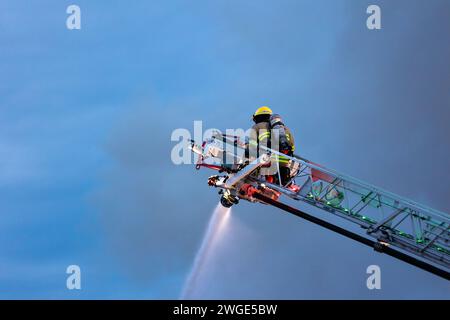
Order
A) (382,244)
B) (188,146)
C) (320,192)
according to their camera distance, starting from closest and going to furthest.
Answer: (382,244)
(320,192)
(188,146)

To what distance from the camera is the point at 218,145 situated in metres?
24.6

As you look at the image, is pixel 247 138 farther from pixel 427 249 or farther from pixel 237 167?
pixel 427 249

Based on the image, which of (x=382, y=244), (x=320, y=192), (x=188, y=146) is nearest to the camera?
(x=382, y=244)

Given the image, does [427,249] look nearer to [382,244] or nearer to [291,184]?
[382,244]

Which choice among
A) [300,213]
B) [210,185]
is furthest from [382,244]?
[210,185]

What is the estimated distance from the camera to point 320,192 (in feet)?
76.4

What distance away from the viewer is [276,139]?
2395 cm

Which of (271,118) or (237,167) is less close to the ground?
(271,118)

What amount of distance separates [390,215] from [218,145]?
607 centimetres

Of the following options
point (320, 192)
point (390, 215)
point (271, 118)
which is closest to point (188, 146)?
point (271, 118)

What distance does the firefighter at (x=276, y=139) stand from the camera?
23.7 m

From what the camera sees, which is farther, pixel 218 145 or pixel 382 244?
pixel 218 145

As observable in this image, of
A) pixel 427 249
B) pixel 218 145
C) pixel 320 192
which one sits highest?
pixel 218 145

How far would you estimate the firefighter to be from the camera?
2369 cm
